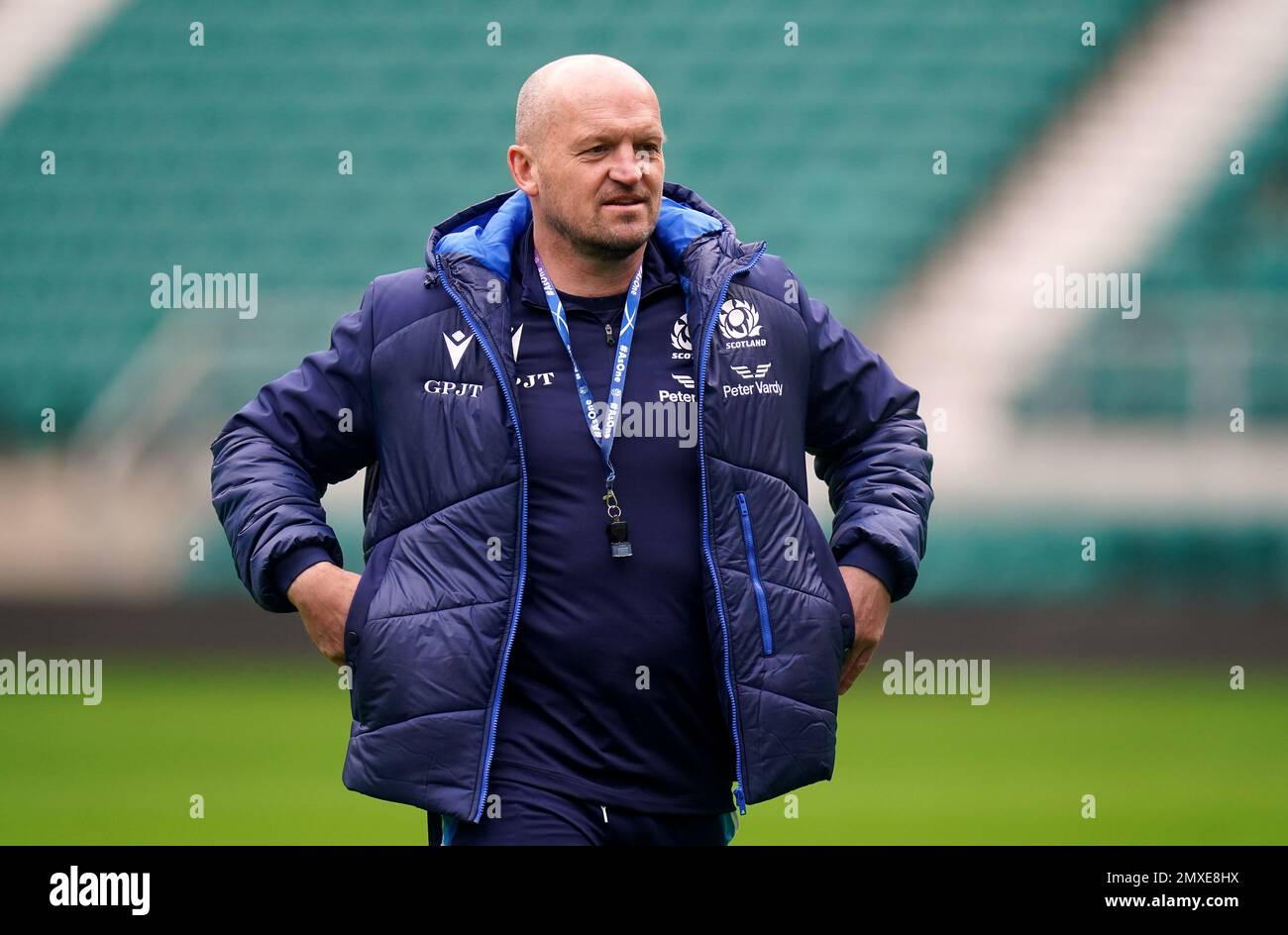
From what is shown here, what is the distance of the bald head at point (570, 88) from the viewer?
98.4 inches

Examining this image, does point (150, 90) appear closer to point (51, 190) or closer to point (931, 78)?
point (51, 190)

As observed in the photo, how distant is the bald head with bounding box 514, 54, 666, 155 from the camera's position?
2500 mm

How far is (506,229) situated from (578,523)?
48 cm

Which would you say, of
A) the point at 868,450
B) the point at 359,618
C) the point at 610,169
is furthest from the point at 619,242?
the point at 359,618

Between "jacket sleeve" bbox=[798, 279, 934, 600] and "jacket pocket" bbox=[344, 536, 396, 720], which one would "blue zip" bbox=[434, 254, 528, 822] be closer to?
"jacket pocket" bbox=[344, 536, 396, 720]

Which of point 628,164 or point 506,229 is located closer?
point 628,164

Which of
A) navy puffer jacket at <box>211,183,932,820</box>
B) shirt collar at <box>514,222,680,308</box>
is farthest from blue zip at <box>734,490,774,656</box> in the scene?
shirt collar at <box>514,222,680,308</box>

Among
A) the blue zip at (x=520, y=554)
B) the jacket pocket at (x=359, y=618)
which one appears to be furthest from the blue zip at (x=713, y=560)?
the jacket pocket at (x=359, y=618)

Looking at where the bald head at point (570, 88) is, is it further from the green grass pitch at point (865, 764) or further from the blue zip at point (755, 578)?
the green grass pitch at point (865, 764)

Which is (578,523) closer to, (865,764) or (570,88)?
(570,88)

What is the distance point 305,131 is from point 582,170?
23.9ft

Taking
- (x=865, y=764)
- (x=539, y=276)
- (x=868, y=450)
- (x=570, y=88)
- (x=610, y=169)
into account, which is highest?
(x=570, y=88)

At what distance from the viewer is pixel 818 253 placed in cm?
933

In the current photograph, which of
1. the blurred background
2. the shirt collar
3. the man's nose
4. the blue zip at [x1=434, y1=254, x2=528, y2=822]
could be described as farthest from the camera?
the blurred background
